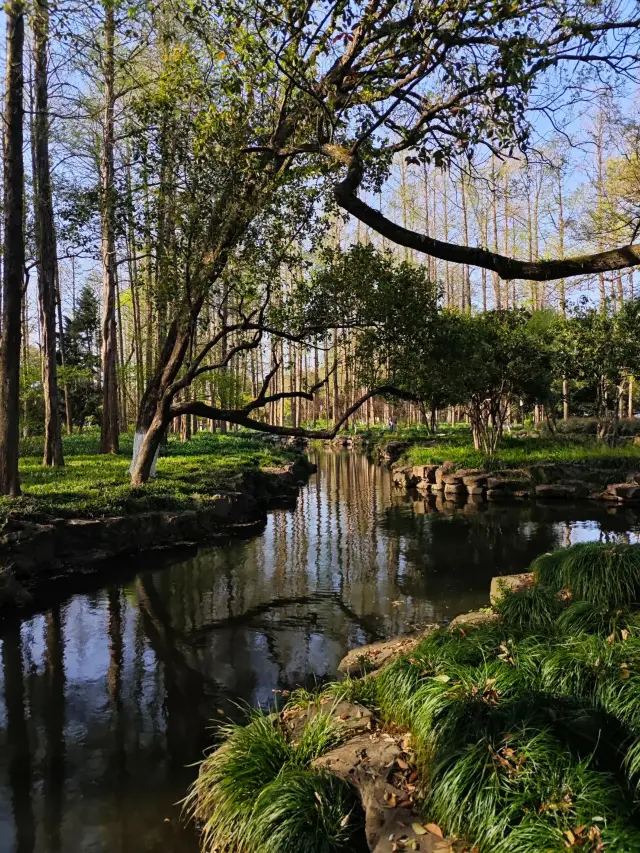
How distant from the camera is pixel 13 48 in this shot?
9289 millimetres

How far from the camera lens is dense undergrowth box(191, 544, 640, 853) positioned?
2.38m

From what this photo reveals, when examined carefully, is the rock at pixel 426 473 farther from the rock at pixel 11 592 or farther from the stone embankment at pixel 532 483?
the rock at pixel 11 592

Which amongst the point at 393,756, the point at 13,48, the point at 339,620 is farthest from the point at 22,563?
the point at 13,48

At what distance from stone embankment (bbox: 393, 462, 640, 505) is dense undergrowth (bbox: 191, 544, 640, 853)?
455 inches

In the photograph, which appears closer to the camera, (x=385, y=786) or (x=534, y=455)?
(x=385, y=786)

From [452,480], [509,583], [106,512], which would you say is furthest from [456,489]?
[509,583]

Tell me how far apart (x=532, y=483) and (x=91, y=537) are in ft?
38.5

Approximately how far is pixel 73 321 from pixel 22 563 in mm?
28001

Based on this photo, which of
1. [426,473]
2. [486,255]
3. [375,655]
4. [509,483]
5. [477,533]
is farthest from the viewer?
[426,473]

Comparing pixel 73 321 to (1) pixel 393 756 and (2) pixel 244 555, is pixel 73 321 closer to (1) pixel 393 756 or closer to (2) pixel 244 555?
(2) pixel 244 555

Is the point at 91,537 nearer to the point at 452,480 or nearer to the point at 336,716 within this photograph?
the point at 336,716

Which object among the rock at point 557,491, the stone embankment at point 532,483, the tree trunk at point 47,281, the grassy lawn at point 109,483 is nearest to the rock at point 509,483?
the stone embankment at point 532,483

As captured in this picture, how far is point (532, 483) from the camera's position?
53.2 ft

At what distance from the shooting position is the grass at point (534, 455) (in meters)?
16.1
